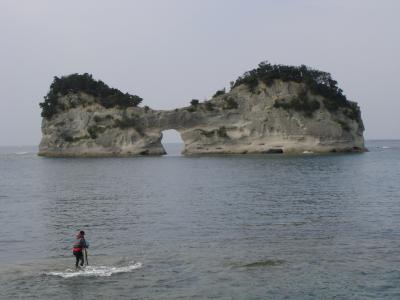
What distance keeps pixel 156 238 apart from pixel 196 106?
81133mm

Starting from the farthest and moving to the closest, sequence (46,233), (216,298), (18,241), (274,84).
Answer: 1. (274,84)
2. (46,233)
3. (18,241)
4. (216,298)

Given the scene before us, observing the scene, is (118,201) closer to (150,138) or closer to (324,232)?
(324,232)

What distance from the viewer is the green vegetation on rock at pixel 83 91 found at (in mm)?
110312

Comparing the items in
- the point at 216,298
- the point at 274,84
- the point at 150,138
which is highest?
the point at 274,84

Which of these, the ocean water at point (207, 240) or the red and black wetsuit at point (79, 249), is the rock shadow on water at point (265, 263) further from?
the red and black wetsuit at point (79, 249)

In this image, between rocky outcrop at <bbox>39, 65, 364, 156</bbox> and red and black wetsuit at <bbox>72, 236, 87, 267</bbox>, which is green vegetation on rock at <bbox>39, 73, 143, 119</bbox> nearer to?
rocky outcrop at <bbox>39, 65, 364, 156</bbox>

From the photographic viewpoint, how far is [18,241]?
2647 cm

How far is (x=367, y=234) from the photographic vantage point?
87.2ft

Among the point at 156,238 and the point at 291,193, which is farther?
the point at 291,193

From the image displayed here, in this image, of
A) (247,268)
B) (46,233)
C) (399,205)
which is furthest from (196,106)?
(247,268)

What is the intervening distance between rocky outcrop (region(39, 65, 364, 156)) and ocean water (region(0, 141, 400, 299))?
48.9 m

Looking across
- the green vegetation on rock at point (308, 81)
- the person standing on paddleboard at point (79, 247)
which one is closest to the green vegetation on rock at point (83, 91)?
the green vegetation on rock at point (308, 81)

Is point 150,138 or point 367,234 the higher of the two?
point 150,138

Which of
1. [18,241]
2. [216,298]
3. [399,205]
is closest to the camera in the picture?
[216,298]
